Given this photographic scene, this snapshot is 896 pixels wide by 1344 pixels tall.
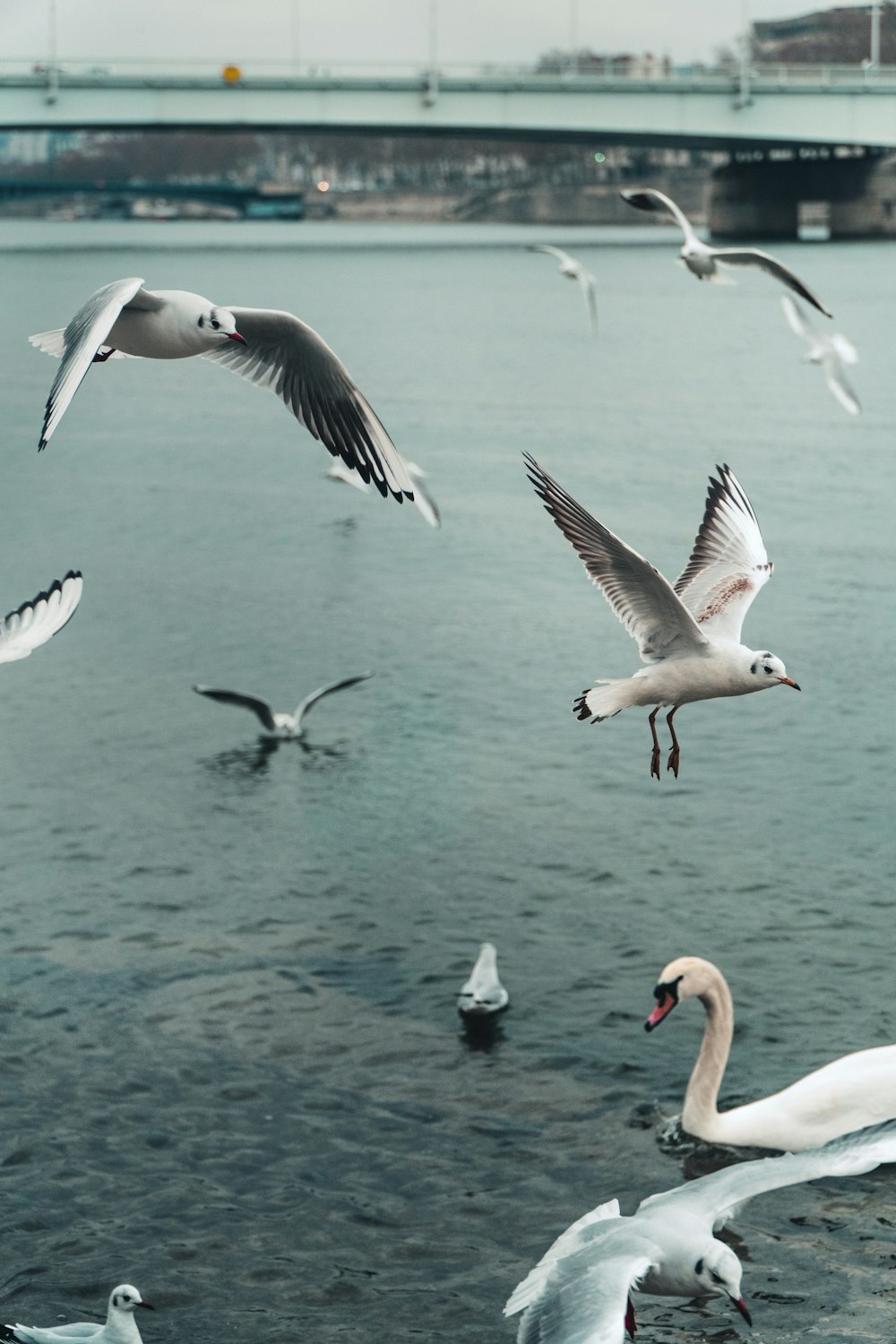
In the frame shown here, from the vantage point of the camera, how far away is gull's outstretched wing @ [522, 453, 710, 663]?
9.04 metres

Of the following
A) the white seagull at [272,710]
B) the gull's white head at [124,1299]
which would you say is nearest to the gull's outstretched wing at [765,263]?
the gull's white head at [124,1299]

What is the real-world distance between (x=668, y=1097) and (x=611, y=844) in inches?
298

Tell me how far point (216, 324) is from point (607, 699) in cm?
278

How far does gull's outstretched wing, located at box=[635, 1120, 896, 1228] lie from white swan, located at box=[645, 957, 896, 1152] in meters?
4.10

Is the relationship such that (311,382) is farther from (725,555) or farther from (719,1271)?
(719,1271)

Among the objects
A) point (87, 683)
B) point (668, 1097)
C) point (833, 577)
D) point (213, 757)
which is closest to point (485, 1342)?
point (668, 1097)

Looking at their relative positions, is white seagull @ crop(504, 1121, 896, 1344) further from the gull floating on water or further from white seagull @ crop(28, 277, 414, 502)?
white seagull @ crop(28, 277, 414, 502)

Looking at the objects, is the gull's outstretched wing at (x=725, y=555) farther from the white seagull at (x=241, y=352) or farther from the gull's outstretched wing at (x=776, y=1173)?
the gull's outstretched wing at (x=776, y=1173)

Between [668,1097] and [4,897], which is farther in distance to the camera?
[4,897]

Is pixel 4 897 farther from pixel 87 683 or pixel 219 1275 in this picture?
pixel 87 683

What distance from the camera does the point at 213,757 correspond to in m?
30.5

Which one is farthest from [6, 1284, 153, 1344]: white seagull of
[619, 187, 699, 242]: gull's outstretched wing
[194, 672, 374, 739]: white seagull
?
[194, 672, 374, 739]: white seagull

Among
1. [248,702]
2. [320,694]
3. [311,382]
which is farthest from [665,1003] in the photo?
[248,702]

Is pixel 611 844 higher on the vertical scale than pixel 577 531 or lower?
lower
